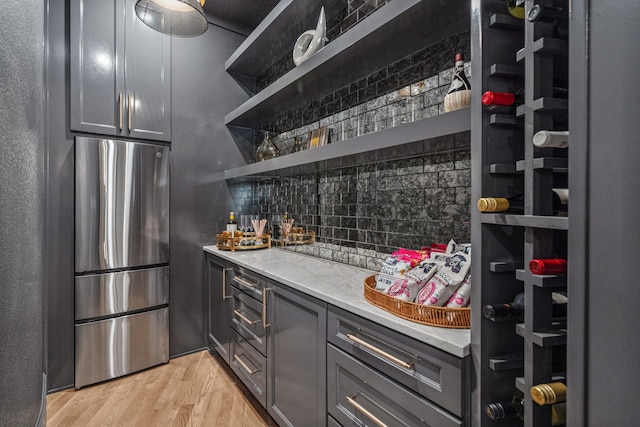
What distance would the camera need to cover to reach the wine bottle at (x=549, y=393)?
699 millimetres

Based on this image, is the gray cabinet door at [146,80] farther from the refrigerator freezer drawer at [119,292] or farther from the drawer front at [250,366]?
the drawer front at [250,366]

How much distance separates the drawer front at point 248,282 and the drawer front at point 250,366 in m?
0.34

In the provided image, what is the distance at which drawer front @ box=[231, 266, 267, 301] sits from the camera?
6.14ft

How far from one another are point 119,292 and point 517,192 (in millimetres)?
2558

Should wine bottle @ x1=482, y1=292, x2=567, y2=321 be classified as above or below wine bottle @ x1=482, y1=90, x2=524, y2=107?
below

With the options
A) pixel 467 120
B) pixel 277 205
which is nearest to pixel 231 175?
pixel 277 205

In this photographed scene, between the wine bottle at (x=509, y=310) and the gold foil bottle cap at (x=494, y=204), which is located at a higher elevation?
the gold foil bottle cap at (x=494, y=204)

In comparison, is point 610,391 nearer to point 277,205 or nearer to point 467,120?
point 467,120

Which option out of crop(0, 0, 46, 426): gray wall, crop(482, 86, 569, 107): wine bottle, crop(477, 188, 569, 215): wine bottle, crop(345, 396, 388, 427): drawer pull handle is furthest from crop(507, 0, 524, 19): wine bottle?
crop(345, 396, 388, 427): drawer pull handle

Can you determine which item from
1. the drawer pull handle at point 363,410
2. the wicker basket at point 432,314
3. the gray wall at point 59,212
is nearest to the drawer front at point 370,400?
the drawer pull handle at point 363,410

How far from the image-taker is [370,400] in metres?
1.17

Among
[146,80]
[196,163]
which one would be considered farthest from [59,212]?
[146,80]

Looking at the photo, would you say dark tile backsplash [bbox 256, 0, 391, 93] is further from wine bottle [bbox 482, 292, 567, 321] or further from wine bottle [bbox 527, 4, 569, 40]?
wine bottle [bbox 482, 292, 567, 321]

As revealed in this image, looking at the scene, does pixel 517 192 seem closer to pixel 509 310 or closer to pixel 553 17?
pixel 509 310
